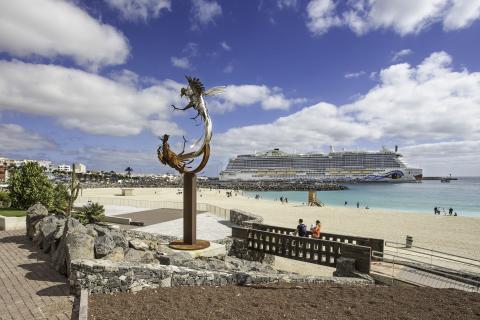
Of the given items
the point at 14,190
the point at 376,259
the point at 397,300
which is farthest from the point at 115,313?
the point at 14,190

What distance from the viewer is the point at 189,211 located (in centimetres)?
1047

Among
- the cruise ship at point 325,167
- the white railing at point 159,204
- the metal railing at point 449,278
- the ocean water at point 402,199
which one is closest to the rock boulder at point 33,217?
the white railing at point 159,204

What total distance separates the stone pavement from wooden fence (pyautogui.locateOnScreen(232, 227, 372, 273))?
19.8ft

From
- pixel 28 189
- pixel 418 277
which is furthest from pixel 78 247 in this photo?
pixel 28 189

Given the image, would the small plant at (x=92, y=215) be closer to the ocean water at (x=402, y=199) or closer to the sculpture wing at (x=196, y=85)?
the sculpture wing at (x=196, y=85)

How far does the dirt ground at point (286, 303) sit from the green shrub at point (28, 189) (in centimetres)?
1297

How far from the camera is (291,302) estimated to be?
525 centimetres

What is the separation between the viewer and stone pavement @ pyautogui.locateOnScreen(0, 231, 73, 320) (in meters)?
5.15

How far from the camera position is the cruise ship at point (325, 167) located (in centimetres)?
10203

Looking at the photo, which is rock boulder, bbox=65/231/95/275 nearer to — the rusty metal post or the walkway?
the rusty metal post

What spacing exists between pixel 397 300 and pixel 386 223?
1994 centimetres

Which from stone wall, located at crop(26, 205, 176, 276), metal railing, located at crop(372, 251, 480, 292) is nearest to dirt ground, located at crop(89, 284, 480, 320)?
metal railing, located at crop(372, 251, 480, 292)

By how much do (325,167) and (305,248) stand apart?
10023 cm

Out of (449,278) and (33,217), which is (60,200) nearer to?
(33,217)
